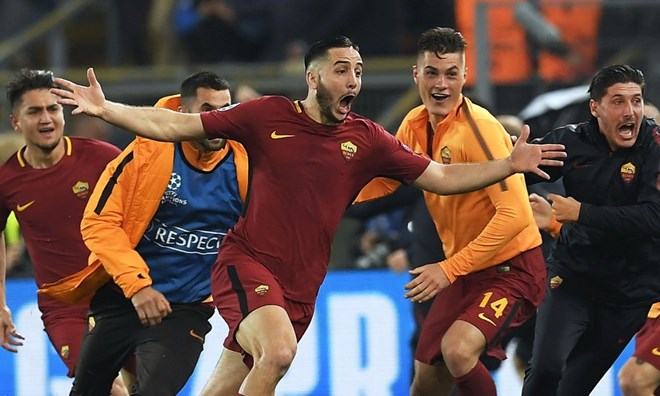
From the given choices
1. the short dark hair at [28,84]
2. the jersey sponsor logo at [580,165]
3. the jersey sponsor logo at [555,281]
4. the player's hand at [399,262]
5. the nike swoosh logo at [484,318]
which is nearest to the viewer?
the nike swoosh logo at [484,318]

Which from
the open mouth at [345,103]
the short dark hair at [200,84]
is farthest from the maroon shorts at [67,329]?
the open mouth at [345,103]

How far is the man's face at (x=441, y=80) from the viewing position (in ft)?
28.6

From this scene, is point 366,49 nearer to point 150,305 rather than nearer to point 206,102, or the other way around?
point 206,102

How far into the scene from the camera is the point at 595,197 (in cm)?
864

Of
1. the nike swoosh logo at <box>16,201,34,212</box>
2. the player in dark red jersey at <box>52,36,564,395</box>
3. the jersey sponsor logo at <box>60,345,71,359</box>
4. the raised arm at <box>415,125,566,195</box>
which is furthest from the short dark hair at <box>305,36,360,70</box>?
the jersey sponsor logo at <box>60,345,71,359</box>

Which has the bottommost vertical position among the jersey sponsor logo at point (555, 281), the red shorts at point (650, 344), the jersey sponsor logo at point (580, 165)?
the red shorts at point (650, 344)

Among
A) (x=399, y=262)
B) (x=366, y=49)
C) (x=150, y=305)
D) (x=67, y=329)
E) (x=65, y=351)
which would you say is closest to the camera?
(x=150, y=305)

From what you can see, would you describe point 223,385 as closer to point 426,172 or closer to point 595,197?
point 426,172

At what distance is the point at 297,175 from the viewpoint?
8.02 meters

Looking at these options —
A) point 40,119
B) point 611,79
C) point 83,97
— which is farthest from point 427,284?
point 40,119

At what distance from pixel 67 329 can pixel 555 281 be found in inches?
122

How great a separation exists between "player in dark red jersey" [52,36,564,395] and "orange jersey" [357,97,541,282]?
1.20 feet

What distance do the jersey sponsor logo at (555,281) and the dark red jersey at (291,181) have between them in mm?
1555

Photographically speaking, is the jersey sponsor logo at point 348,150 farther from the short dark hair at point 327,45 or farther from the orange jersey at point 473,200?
the orange jersey at point 473,200
